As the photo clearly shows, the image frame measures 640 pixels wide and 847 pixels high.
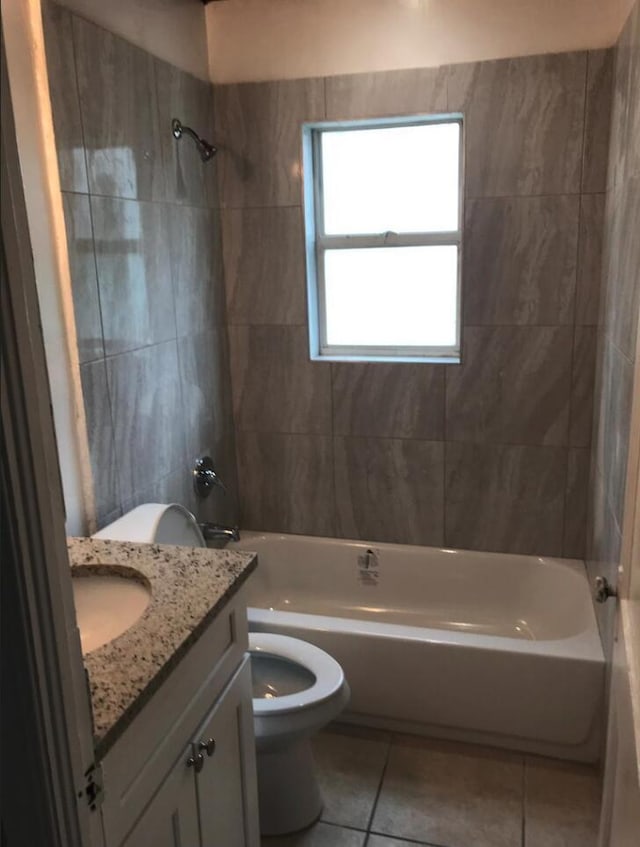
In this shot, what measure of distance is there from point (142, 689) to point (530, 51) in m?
2.26

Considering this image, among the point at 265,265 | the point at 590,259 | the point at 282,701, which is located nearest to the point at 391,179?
the point at 265,265

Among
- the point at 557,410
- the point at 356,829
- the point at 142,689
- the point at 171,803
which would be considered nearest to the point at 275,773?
the point at 356,829

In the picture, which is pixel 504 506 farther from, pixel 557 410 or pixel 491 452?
pixel 557 410

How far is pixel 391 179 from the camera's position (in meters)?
2.66

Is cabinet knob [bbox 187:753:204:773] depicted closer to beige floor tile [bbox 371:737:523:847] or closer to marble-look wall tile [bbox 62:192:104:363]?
beige floor tile [bbox 371:737:523:847]

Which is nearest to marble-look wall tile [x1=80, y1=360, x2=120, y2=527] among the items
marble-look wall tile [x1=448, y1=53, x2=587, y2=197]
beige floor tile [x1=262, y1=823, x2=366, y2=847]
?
beige floor tile [x1=262, y1=823, x2=366, y2=847]

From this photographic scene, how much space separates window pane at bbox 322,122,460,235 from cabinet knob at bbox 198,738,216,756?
1.99m

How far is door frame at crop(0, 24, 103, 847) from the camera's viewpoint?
61 centimetres

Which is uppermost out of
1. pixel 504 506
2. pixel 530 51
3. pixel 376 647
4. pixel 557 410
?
pixel 530 51

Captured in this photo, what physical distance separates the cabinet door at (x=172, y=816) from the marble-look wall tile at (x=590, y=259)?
193cm

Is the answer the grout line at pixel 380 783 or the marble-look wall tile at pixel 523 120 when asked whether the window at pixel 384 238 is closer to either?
the marble-look wall tile at pixel 523 120

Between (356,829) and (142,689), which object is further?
(356,829)

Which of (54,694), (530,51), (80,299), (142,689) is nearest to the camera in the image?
(54,694)

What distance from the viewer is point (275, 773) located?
191 cm
